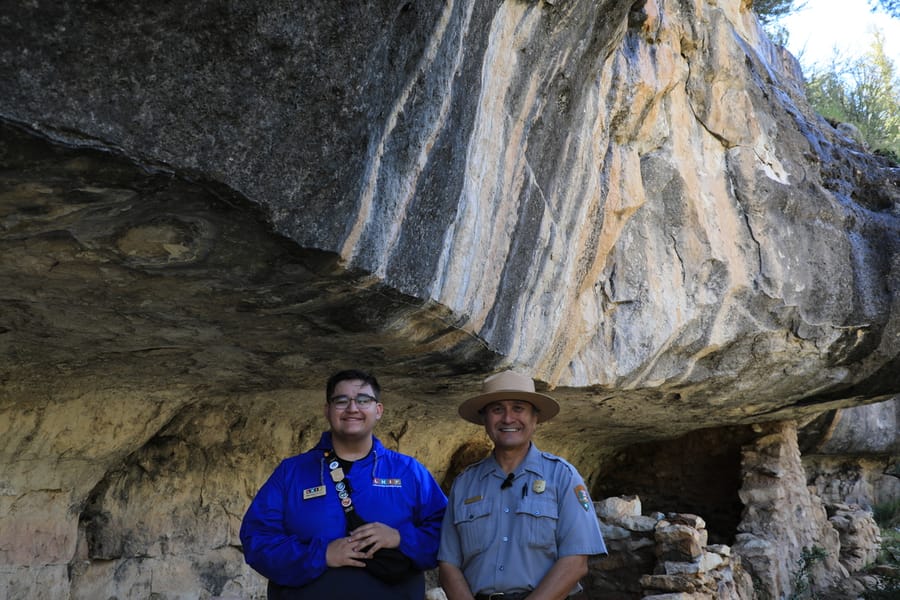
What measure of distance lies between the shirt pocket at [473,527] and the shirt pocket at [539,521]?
0.10 metres

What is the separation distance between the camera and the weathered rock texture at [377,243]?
2346mm

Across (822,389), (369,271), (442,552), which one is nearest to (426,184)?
(369,271)

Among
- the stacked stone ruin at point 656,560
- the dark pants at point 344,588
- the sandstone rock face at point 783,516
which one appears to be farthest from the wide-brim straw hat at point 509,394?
the sandstone rock face at point 783,516

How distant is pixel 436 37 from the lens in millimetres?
2975

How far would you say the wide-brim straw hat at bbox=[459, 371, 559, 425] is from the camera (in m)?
2.72

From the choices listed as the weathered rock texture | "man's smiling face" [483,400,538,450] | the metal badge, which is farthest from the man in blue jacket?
the weathered rock texture

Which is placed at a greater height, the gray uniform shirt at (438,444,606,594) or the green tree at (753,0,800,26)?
the green tree at (753,0,800,26)

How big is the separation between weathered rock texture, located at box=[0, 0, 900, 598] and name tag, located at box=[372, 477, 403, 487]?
2.24ft

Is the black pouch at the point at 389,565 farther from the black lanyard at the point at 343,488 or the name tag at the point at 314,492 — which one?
the name tag at the point at 314,492

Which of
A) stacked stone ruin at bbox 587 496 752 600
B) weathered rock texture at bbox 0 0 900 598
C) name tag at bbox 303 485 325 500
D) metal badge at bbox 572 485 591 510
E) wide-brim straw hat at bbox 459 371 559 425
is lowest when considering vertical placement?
stacked stone ruin at bbox 587 496 752 600

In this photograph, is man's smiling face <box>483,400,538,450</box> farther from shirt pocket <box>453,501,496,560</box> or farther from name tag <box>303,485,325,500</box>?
name tag <box>303,485,325,500</box>

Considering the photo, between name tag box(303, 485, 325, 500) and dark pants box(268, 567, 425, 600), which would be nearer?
dark pants box(268, 567, 425, 600)

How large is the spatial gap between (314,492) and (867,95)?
1569 cm

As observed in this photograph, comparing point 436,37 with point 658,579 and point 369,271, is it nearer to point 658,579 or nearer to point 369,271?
point 369,271
